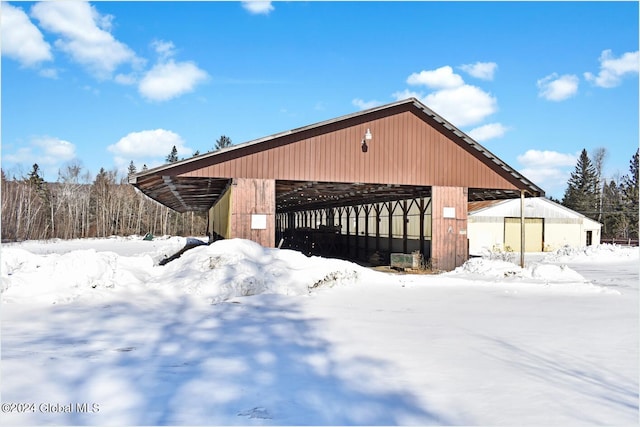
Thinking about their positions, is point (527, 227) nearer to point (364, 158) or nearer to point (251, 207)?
point (364, 158)

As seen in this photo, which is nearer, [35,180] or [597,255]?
[597,255]

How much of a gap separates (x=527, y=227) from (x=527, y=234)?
579mm

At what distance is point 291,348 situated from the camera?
6.36 metres

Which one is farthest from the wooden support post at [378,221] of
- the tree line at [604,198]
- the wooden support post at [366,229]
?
the tree line at [604,198]

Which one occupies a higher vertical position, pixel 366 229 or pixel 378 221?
pixel 378 221

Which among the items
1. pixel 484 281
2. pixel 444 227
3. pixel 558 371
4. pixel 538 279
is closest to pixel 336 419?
pixel 558 371

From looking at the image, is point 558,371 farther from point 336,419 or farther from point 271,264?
point 271,264

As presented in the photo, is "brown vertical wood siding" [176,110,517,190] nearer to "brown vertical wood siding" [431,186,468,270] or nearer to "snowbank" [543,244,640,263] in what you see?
"brown vertical wood siding" [431,186,468,270]

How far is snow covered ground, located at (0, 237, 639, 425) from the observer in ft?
13.9

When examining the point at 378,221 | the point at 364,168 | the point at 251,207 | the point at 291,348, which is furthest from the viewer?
the point at 378,221

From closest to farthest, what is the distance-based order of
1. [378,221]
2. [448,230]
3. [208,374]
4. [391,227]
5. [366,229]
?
[208,374] < [448,230] < [391,227] < [378,221] < [366,229]

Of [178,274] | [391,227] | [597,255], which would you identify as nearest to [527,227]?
[597,255]

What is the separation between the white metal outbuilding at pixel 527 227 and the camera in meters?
37.5

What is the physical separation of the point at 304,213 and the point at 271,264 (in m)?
33.8
